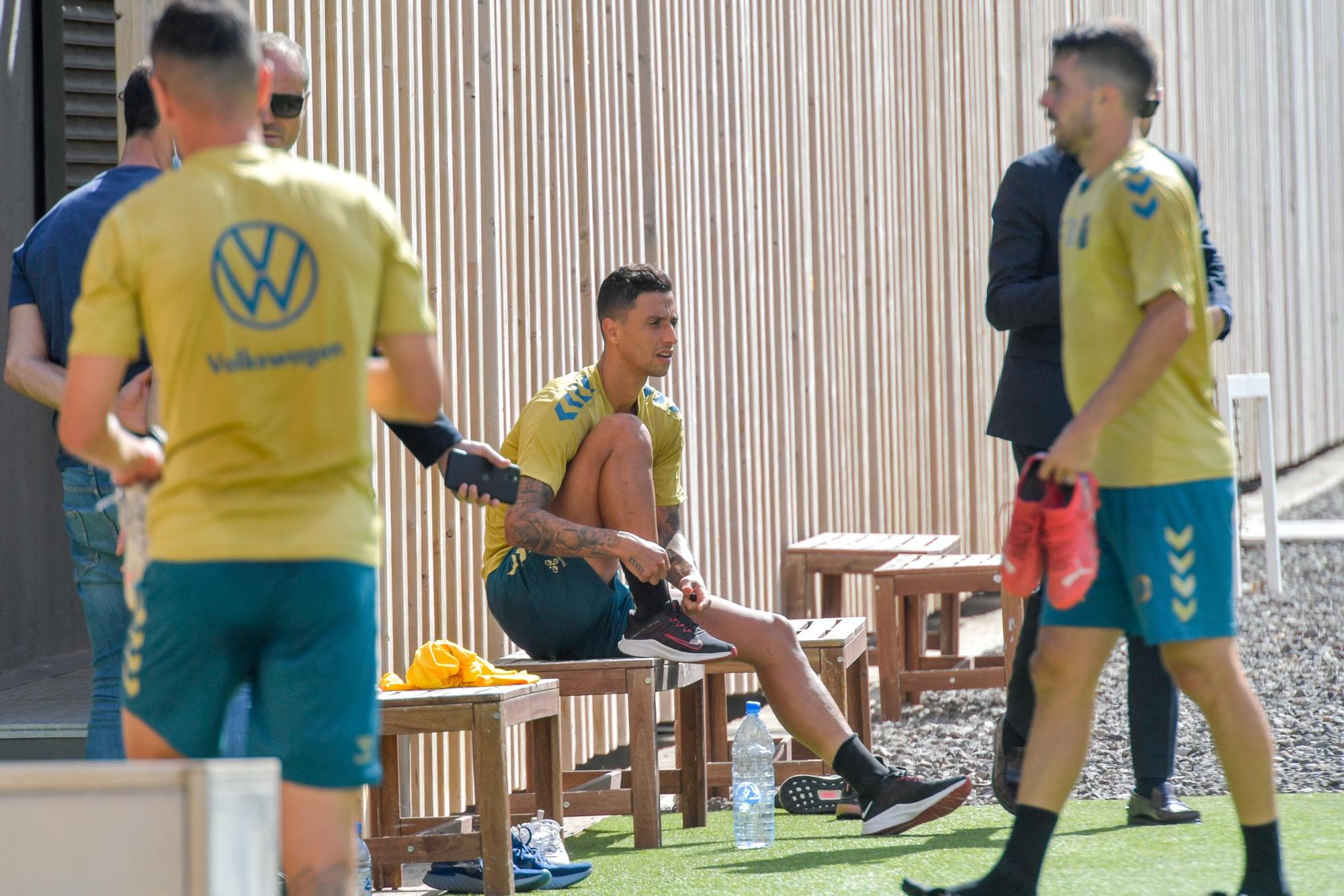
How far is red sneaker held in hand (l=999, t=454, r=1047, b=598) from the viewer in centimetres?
306

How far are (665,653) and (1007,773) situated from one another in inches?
39.9

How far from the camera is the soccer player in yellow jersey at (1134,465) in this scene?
116 inches

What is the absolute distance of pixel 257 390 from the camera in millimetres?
2301

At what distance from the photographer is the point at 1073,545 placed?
297 cm

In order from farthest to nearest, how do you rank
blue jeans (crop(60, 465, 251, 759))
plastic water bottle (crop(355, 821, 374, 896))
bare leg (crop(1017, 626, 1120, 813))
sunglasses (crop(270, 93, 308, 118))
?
plastic water bottle (crop(355, 821, 374, 896))
sunglasses (crop(270, 93, 308, 118))
blue jeans (crop(60, 465, 251, 759))
bare leg (crop(1017, 626, 1120, 813))

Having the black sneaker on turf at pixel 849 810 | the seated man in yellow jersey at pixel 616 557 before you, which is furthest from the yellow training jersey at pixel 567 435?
the black sneaker on turf at pixel 849 810

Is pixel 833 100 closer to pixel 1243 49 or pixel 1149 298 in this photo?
pixel 1149 298

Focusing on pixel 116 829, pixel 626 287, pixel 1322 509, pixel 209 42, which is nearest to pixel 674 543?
pixel 626 287

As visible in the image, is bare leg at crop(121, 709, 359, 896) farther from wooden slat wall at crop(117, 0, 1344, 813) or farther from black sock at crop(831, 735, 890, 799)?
wooden slat wall at crop(117, 0, 1344, 813)

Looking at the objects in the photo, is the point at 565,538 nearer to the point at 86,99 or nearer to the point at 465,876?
the point at 465,876

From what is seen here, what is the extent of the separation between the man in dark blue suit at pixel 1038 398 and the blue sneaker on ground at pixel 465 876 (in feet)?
4.16

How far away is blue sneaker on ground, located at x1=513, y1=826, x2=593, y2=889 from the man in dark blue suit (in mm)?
1150

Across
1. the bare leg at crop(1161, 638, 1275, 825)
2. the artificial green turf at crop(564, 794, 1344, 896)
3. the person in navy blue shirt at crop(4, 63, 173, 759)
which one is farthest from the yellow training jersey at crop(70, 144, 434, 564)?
the artificial green turf at crop(564, 794, 1344, 896)

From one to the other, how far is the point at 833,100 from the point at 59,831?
7.46 m
